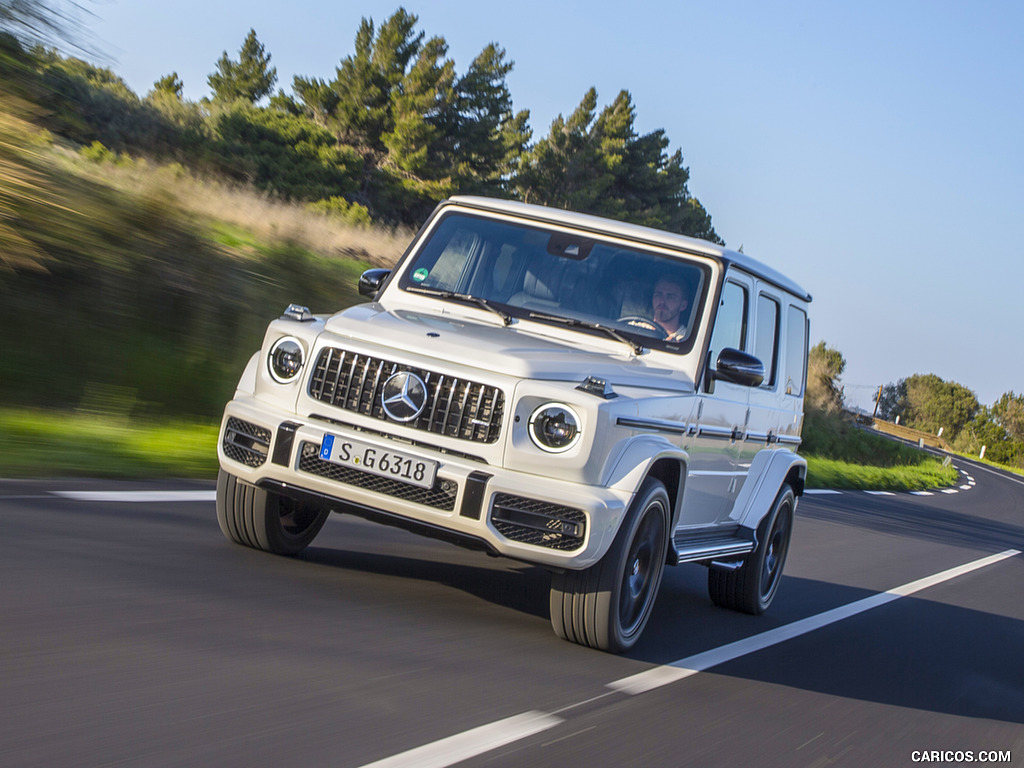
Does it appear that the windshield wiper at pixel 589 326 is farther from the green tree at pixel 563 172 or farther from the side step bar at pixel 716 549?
the green tree at pixel 563 172

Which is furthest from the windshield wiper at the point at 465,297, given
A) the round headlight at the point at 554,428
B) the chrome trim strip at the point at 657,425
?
the round headlight at the point at 554,428

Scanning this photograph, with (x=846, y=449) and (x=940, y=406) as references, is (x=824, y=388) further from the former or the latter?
(x=940, y=406)

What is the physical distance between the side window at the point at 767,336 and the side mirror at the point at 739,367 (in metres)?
1.00

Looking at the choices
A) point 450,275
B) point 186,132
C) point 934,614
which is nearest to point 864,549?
point 934,614

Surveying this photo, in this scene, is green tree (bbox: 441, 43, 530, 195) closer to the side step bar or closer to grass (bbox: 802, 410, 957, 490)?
grass (bbox: 802, 410, 957, 490)

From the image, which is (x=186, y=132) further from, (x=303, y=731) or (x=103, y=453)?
(x=303, y=731)

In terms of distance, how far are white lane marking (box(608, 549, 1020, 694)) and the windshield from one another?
1535 millimetres

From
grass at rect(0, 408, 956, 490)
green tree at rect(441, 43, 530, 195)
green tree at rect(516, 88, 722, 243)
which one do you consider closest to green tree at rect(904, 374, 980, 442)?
green tree at rect(516, 88, 722, 243)

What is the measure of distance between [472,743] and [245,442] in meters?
1.90

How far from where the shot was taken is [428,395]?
484cm

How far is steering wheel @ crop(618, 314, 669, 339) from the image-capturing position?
5.89 metres

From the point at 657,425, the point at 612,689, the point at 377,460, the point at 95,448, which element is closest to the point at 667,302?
the point at 657,425

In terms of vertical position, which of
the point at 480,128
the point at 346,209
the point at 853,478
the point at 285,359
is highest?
the point at 480,128

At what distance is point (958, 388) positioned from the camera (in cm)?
15200
